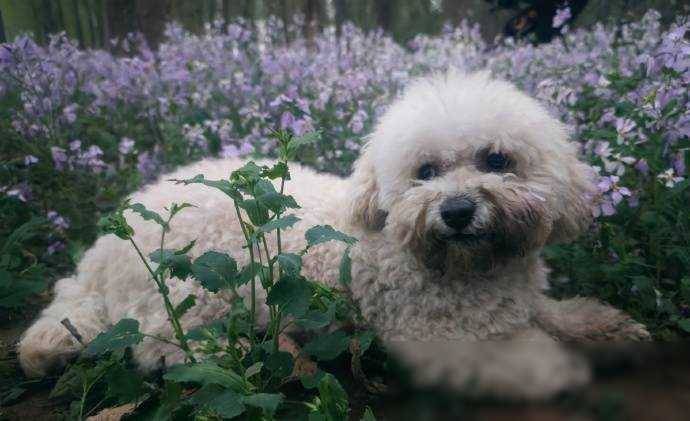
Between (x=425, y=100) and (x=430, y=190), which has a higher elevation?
(x=425, y=100)

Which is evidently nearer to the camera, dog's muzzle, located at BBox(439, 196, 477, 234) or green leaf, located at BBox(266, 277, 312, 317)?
green leaf, located at BBox(266, 277, 312, 317)

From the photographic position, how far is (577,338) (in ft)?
9.64

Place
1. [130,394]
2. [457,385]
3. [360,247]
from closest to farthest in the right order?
[457,385] < [130,394] < [360,247]

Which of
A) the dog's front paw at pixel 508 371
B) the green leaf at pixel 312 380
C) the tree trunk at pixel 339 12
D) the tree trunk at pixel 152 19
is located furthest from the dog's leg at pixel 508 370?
the tree trunk at pixel 339 12

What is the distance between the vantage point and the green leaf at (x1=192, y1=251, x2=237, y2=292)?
1.99 metres

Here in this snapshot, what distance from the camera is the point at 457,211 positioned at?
2580 millimetres

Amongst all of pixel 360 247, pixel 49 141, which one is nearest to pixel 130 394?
pixel 360 247

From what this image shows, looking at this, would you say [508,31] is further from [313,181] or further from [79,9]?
[79,9]

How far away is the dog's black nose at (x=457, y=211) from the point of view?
8.46 ft

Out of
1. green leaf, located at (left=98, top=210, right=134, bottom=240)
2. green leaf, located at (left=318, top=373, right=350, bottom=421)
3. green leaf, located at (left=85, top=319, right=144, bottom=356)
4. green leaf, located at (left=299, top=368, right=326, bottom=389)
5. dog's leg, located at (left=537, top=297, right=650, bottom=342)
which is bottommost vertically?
dog's leg, located at (left=537, top=297, right=650, bottom=342)

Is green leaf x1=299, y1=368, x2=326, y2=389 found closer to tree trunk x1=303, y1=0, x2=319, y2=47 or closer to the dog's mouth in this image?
the dog's mouth

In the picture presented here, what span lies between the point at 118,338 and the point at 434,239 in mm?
1413

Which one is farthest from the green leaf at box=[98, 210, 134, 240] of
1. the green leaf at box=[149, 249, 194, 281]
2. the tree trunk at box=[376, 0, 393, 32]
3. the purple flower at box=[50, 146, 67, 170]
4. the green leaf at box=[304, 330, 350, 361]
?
the tree trunk at box=[376, 0, 393, 32]

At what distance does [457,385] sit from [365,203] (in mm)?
1863
